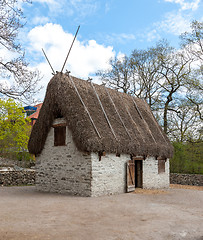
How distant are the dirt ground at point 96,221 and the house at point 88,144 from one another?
7.73 ft

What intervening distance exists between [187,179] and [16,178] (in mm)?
12793

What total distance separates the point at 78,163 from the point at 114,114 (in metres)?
3.65

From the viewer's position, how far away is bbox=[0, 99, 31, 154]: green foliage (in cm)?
2503

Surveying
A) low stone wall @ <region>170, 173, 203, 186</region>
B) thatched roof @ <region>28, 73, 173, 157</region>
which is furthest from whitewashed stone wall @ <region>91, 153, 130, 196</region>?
low stone wall @ <region>170, 173, 203, 186</region>

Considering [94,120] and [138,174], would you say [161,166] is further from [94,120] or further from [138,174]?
[94,120]

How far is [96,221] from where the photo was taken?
644 centimetres

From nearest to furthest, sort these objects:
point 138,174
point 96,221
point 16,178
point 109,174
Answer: point 96,221, point 109,174, point 138,174, point 16,178

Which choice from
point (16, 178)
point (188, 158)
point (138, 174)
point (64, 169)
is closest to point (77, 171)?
point (64, 169)

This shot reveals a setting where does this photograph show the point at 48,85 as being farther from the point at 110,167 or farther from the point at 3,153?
the point at 3,153

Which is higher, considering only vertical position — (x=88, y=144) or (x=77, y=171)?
(x=88, y=144)

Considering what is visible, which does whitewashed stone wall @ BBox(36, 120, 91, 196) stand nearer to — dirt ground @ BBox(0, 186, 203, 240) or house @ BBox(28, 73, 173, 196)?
house @ BBox(28, 73, 173, 196)

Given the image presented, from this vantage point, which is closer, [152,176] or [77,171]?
[77,171]

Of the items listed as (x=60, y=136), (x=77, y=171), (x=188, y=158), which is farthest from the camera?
(x=188, y=158)

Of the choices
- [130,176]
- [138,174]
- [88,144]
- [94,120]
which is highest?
[94,120]
